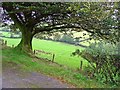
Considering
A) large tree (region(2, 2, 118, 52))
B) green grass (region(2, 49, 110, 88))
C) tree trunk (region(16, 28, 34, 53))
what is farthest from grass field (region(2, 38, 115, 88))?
large tree (region(2, 2, 118, 52))

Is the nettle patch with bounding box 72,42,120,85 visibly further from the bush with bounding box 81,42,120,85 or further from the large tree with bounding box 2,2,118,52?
the large tree with bounding box 2,2,118,52

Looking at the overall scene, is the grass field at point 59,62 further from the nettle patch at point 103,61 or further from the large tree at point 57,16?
the large tree at point 57,16

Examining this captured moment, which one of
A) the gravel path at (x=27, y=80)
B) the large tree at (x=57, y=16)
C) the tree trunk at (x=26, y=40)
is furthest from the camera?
the tree trunk at (x=26, y=40)

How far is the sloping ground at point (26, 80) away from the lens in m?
2.24

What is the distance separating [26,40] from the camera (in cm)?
280

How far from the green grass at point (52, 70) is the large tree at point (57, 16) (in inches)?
8.2

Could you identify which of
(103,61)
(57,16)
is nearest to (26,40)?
(57,16)

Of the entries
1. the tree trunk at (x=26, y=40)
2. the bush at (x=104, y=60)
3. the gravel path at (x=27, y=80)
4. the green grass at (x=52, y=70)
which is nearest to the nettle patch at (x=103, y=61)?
the bush at (x=104, y=60)

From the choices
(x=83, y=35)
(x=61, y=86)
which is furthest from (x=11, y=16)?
(x=61, y=86)

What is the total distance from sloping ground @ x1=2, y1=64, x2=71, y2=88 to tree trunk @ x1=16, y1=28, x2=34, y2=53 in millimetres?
429

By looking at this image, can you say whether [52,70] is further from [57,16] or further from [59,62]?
[57,16]

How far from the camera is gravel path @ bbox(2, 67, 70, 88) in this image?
2.24 metres

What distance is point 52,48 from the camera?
244 centimetres

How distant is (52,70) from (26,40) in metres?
0.49
